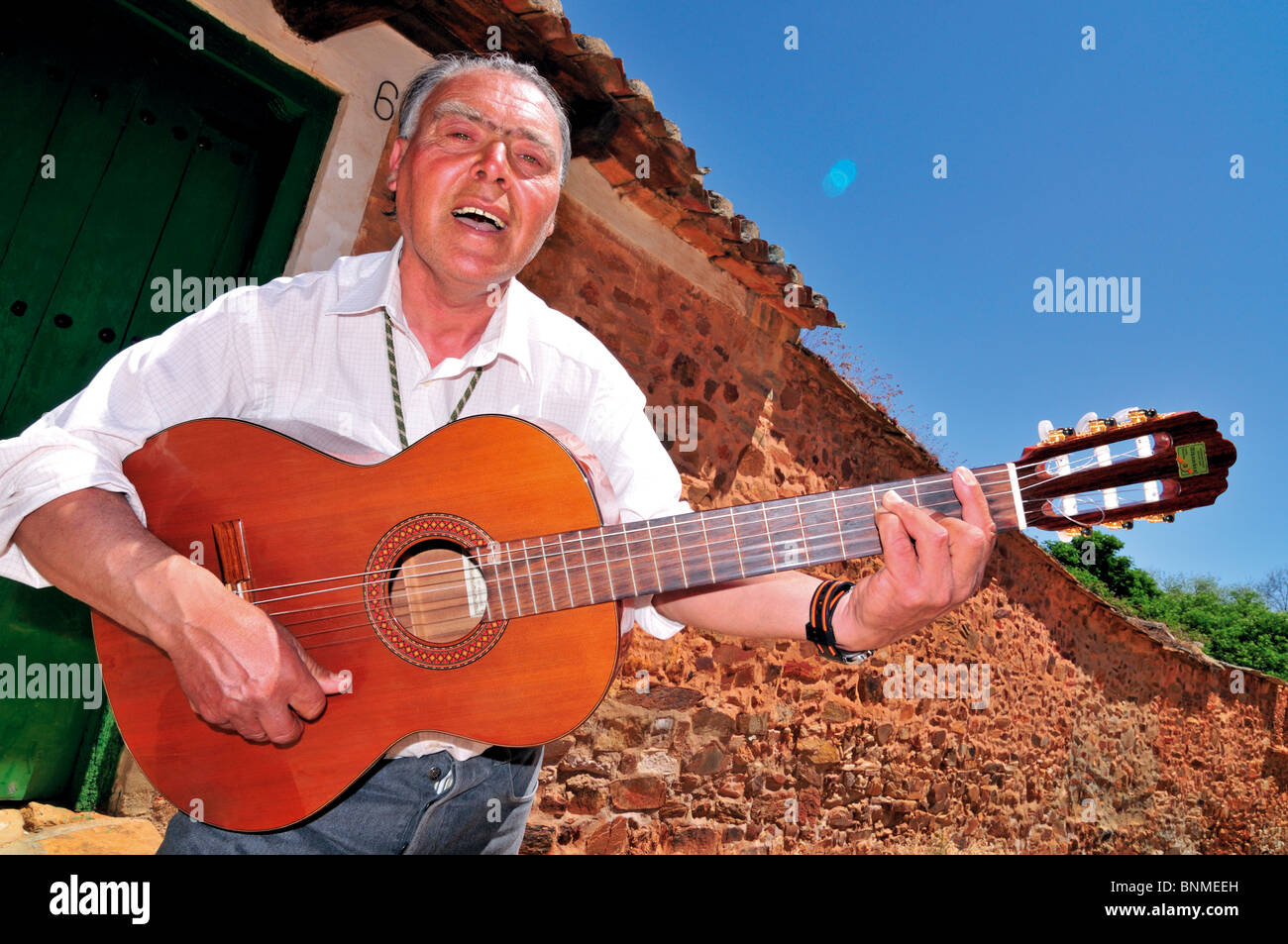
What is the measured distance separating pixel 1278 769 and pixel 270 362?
14740 mm

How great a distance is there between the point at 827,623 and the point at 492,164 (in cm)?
125

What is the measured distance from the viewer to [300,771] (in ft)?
4.45

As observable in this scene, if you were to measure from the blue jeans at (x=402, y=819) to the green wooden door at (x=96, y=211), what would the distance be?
1.04 meters

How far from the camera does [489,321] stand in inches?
65.3

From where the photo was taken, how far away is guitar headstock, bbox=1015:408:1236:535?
4.93 feet

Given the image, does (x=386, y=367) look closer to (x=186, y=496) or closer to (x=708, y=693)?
(x=186, y=496)

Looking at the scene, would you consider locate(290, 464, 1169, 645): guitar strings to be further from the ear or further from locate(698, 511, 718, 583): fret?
the ear

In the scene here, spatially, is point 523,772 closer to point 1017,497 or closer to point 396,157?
point 1017,497

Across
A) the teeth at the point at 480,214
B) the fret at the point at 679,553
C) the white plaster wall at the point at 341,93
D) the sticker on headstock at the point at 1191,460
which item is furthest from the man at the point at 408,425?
the white plaster wall at the point at 341,93

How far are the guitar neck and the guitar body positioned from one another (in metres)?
0.06

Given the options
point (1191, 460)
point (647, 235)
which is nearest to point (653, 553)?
point (1191, 460)

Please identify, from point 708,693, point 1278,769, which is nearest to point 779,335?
point 708,693

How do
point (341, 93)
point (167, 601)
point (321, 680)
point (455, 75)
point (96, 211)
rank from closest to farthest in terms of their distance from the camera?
1. point (167, 601)
2. point (321, 680)
3. point (455, 75)
4. point (96, 211)
5. point (341, 93)

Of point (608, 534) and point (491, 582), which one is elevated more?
point (608, 534)
